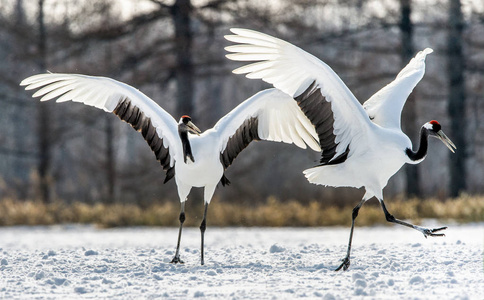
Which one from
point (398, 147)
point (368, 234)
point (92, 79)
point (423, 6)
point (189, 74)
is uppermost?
point (423, 6)

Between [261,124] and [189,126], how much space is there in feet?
3.03

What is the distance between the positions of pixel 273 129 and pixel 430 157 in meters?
38.7

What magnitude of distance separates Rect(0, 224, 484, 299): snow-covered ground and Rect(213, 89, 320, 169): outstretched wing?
1311mm

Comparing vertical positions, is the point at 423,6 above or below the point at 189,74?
above

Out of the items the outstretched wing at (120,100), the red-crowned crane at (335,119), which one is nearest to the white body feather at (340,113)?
the red-crowned crane at (335,119)

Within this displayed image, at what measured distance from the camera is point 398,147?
6.90 metres

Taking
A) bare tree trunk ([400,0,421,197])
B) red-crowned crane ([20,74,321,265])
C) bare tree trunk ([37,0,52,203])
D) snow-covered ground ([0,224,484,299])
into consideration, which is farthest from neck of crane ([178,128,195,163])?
bare tree trunk ([37,0,52,203])

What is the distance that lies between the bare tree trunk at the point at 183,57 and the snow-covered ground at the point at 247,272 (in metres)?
6.29

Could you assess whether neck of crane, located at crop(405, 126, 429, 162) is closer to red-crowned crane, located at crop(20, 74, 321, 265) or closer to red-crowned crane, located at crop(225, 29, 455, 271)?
red-crowned crane, located at crop(225, 29, 455, 271)

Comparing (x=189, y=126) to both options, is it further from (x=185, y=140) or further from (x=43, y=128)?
(x=43, y=128)

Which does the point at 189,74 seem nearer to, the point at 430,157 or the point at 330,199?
the point at 330,199

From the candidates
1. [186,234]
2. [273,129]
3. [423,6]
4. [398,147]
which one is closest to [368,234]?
[186,234]

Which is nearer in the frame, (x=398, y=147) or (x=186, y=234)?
(x=398, y=147)

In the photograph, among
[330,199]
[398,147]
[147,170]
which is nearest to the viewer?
[398,147]
